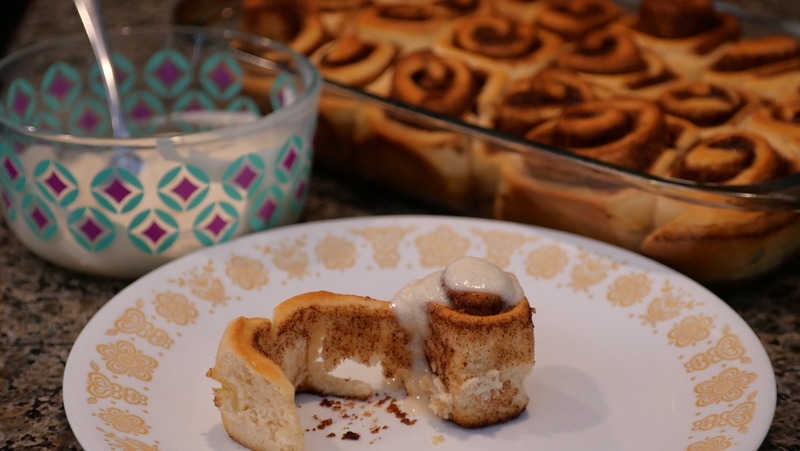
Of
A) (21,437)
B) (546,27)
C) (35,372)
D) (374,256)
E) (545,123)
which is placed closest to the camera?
(21,437)

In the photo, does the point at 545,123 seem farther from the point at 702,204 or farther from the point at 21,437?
the point at 21,437

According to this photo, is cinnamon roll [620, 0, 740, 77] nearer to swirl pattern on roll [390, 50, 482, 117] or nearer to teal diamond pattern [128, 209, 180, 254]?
swirl pattern on roll [390, 50, 482, 117]

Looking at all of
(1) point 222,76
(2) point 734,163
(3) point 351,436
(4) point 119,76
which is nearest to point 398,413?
(3) point 351,436

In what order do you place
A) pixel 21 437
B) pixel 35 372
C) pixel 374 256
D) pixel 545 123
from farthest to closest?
pixel 545 123, pixel 374 256, pixel 35 372, pixel 21 437

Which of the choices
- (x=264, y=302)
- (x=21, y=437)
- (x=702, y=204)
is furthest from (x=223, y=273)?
(x=702, y=204)

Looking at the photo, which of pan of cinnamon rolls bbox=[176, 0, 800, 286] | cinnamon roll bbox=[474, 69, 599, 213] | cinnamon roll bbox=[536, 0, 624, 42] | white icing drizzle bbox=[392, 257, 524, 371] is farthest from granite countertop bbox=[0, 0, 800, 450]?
cinnamon roll bbox=[536, 0, 624, 42]

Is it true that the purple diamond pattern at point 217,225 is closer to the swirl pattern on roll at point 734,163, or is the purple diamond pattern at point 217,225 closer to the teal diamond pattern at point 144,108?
the teal diamond pattern at point 144,108

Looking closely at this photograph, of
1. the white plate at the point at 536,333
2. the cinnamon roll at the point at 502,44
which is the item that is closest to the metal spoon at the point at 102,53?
the white plate at the point at 536,333
